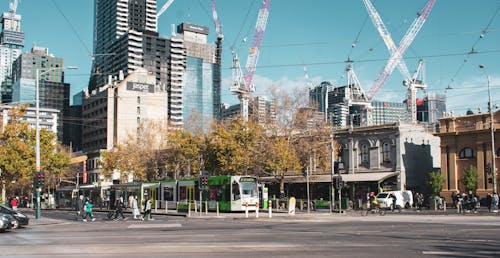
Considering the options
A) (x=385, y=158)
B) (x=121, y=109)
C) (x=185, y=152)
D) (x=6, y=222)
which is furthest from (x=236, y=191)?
(x=121, y=109)

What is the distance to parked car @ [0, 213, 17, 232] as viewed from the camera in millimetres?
27939

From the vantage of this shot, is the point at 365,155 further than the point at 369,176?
Yes

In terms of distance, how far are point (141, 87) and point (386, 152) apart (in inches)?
4028

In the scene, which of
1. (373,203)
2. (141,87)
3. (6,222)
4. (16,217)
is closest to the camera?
(6,222)

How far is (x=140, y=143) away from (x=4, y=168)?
2532 cm

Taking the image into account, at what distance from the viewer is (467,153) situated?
5978cm

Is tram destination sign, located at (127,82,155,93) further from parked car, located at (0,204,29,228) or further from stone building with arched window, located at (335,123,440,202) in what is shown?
parked car, located at (0,204,29,228)

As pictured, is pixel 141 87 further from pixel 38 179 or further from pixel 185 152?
pixel 38 179

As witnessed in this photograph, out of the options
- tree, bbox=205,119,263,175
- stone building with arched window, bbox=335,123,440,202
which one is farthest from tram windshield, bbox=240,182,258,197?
stone building with arched window, bbox=335,123,440,202

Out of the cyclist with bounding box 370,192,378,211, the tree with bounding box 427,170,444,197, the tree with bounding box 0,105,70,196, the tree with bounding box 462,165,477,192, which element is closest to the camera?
the cyclist with bounding box 370,192,378,211

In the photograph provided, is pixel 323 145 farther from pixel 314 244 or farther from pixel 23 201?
pixel 23 201

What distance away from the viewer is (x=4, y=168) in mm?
54906

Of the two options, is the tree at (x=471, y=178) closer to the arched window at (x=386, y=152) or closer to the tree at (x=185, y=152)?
the arched window at (x=386, y=152)

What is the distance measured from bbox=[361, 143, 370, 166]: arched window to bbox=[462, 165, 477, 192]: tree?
10.6 meters
